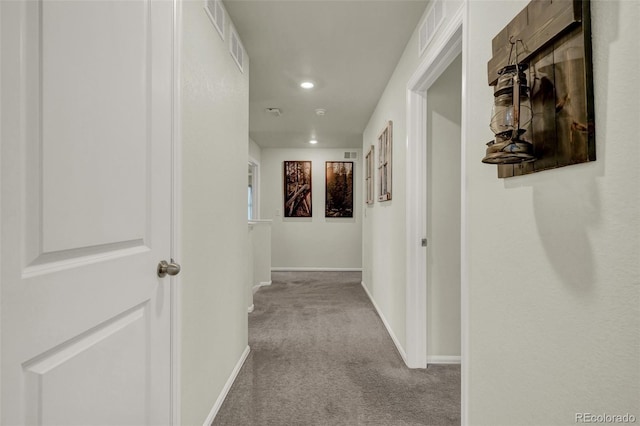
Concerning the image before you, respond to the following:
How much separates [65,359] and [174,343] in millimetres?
567

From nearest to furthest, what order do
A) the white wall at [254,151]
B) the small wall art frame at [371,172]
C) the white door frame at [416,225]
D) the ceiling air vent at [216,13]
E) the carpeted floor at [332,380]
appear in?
the ceiling air vent at [216,13]
the carpeted floor at [332,380]
the white door frame at [416,225]
the small wall art frame at [371,172]
the white wall at [254,151]

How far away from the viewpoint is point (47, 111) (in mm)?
699

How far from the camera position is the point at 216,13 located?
184cm

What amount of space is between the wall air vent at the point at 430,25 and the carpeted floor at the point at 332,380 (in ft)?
7.09

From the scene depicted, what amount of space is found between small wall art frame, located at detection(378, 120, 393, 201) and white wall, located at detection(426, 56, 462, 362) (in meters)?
0.58

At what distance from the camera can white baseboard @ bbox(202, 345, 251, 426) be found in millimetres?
1736

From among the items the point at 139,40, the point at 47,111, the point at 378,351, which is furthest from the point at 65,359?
the point at 378,351

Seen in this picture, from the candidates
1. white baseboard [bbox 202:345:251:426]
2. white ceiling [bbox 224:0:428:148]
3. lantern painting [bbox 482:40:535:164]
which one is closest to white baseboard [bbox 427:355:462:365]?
white baseboard [bbox 202:345:251:426]

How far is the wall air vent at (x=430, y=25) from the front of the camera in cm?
184

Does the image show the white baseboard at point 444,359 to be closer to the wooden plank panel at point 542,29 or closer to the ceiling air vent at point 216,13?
the wooden plank panel at point 542,29

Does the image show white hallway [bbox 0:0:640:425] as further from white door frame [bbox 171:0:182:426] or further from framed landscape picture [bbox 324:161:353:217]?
framed landscape picture [bbox 324:161:353:217]

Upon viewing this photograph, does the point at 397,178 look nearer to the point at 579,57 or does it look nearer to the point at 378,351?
the point at 378,351

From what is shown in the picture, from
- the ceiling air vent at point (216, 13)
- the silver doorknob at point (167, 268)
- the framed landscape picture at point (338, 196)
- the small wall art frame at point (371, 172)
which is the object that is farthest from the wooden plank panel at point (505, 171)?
the framed landscape picture at point (338, 196)

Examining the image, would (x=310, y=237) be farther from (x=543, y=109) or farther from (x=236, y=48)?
(x=543, y=109)
